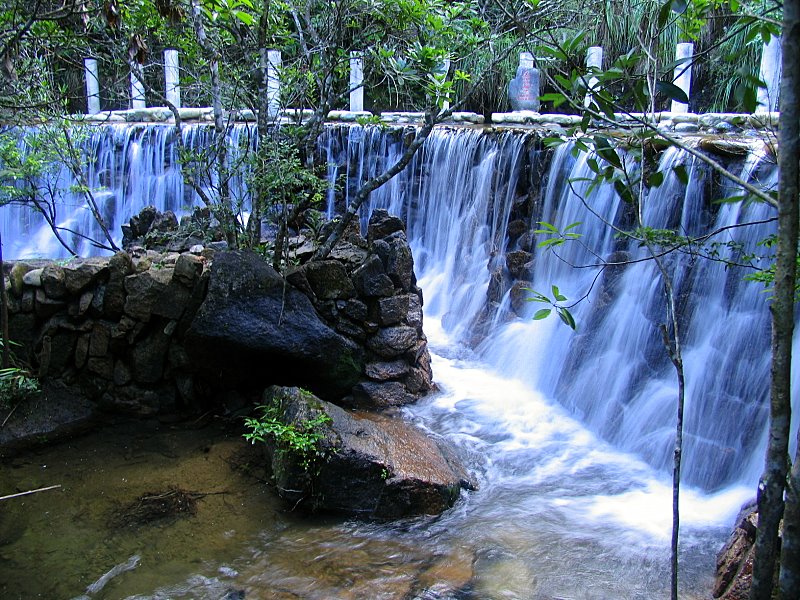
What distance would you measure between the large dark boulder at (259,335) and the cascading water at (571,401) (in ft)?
3.42

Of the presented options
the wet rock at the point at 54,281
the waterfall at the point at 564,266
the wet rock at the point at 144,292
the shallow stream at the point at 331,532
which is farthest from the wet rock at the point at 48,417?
the waterfall at the point at 564,266

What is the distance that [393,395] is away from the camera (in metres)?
6.57

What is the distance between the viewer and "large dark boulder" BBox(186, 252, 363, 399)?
19.0 ft

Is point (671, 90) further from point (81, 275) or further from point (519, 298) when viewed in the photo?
point (519, 298)

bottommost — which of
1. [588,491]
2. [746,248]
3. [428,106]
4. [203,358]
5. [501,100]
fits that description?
[588,491]

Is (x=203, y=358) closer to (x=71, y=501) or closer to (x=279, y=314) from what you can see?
(x=279, y=314)

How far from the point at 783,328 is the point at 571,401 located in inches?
188

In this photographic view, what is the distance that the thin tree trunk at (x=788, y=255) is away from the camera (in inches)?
80.7

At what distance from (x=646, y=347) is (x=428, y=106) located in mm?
3197

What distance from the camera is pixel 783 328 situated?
85.6 inches

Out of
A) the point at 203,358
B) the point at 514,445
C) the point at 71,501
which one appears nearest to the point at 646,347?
the point at 514,445

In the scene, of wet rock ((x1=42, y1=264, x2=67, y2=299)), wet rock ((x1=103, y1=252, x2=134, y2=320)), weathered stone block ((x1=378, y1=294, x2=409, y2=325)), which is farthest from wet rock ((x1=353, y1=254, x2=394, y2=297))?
wet rock ((x1=42, y1=264, x2=67, y2=299))

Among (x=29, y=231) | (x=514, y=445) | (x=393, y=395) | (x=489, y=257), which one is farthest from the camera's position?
(x=29, y=231)

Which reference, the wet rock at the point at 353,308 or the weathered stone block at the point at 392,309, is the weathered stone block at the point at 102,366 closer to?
the wet rock at the point at 353,308
